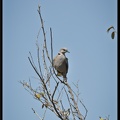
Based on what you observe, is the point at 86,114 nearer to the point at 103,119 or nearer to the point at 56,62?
the point at 103,119

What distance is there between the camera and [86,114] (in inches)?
113

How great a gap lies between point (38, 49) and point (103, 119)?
46.3 inches

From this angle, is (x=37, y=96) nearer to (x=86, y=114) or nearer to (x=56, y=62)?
(x=86, y=114)

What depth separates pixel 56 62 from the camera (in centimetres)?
775
